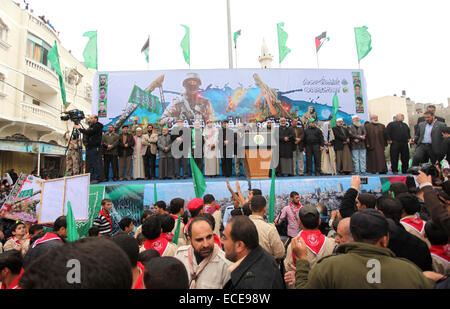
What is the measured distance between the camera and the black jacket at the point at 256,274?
5.16ft

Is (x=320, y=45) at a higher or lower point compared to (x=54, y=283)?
higher

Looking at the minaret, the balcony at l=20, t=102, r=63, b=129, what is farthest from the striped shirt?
the minaret

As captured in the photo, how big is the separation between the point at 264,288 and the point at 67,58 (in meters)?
24.1

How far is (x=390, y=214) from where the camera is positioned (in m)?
2.43

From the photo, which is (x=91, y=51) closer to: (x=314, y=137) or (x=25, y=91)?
(x=314, y=137)

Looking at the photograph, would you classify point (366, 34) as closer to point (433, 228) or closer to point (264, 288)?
point (433, 228)

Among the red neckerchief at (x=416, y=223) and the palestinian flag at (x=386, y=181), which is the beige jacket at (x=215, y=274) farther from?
the palestinian flag at (x=386, y=181)

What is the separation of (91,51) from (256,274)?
36.9ft

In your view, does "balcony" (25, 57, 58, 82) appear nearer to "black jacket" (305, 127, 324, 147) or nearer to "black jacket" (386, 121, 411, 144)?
"black jacket" (305, 127, 324, 147)

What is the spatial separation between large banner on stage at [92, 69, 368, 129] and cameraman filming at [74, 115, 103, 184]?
2.51m

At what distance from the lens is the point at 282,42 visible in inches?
459

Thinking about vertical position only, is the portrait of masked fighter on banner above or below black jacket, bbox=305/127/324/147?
above

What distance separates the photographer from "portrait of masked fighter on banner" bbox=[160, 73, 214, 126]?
9953 mm
